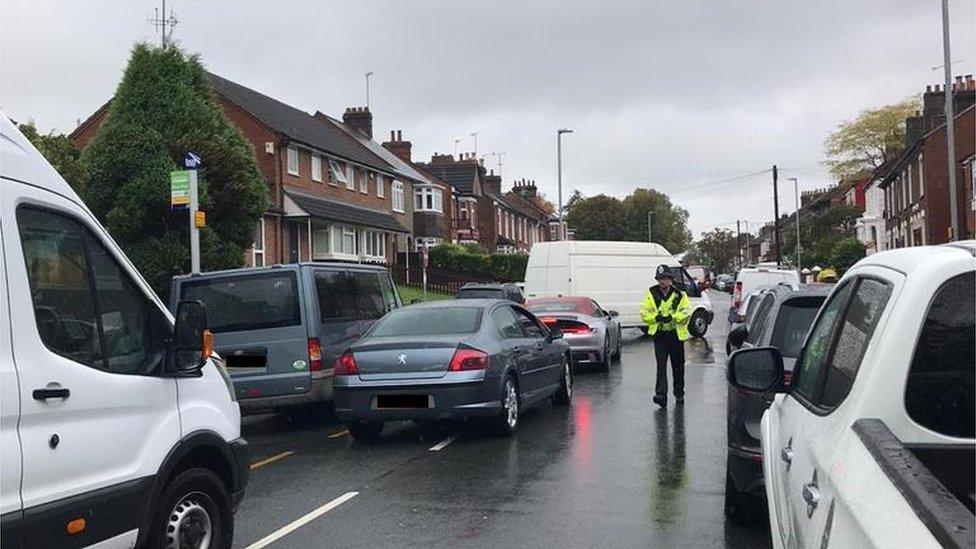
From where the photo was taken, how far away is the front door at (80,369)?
11.4 feet

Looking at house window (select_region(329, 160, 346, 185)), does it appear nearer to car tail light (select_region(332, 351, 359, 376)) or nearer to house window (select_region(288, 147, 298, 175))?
house window (select_region(288, 147, 298, 175))

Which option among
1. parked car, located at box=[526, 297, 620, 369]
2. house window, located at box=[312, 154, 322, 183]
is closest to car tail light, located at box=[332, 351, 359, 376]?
parked car, located at box=[526, 297, 620, 369]

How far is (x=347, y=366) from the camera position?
9.20m

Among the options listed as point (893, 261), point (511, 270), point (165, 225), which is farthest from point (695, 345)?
point (511, 270)

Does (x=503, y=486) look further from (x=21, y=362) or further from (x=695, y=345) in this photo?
(x=695, y=345)

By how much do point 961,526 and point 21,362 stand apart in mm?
3184

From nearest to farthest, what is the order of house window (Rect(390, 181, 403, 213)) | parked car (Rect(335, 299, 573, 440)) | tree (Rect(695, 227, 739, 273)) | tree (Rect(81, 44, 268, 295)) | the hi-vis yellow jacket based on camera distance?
parked car (Rect(335, 299, 573, 440)), the hi-vis yellow jacket, tree (Rect(81, 44, 268, 295)), house window (Rect(390, 181, 403, 213)), tree (Rect(695, 227, 739, 273))

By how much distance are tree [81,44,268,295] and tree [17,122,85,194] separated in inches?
50.7

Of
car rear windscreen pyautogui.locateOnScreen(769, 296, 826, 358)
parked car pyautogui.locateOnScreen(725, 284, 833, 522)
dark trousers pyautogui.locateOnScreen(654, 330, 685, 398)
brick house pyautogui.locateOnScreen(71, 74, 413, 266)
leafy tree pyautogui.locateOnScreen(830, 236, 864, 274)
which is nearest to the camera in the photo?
parked car pyautogui.locateOnScreen(725, 284, 833, 522)

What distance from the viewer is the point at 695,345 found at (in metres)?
23.0

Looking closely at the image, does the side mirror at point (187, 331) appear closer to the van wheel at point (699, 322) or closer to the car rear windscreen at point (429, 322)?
the car rear windscreen at point (429, 322)

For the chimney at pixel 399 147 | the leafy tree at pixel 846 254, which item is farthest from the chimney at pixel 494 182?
the leafy tree at pixel 846 254

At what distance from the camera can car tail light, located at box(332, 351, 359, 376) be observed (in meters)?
9.14

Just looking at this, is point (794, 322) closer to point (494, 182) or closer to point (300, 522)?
point (300, 522)
